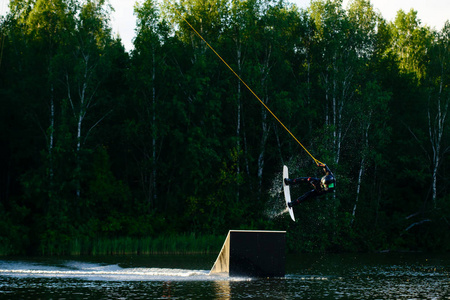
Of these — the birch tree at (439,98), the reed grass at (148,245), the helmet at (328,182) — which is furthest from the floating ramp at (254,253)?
the birch tree at (439,98)

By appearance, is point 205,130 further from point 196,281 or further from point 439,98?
point 196,281

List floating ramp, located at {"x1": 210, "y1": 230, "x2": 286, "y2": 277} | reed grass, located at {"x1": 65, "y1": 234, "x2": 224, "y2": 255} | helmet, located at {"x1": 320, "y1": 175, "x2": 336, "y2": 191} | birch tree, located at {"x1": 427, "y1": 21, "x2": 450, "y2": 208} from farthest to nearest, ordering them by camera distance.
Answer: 1. birch tree, located at {"x1": 427, "y1": 21, "x2": 450, "y2": 208}
2. reed grass, located at {"x1": 65, "y1": 234, "x2": 224, "y2": 255}
3. floating ramp, located at {"x1": 210, "y1": 230, "x2": 286, "y2": 277}
4. helmet, located at {"x1": 320, "y1": 175, "x2": 336, "y2": 191}

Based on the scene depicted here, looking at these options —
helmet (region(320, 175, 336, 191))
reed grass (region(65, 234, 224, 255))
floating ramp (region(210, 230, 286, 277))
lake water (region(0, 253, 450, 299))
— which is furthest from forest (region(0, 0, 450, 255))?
helmet (region(320, 175, 336, 191))

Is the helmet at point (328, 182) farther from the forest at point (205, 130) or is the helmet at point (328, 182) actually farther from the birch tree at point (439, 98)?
the birch tree at point (439, 98)

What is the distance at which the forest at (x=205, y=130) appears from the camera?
105 feet

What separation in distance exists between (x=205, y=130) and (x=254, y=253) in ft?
55.3

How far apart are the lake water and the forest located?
25.1ft

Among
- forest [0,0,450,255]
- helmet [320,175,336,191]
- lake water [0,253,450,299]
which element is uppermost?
forest [0,0,450,255]

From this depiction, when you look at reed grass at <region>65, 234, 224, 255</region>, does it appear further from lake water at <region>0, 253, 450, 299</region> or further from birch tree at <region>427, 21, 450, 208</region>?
birch tree at <region>427, 21, 450, 208</region>

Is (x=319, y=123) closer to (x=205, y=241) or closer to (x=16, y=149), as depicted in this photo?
(x=205, y=241)

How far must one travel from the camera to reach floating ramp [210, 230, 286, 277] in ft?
60.2

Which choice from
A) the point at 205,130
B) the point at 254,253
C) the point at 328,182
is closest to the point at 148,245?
the point at 205,130

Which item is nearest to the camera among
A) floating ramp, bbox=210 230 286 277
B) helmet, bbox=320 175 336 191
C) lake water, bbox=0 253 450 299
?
lake water, bbox=0 253 450 299

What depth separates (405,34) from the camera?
151 ft
